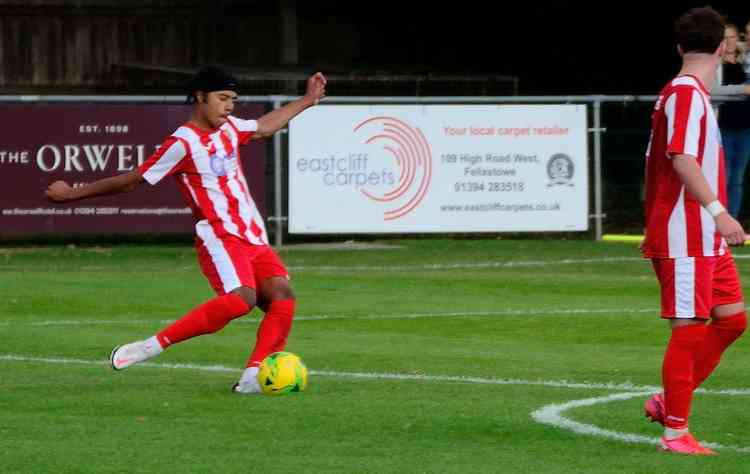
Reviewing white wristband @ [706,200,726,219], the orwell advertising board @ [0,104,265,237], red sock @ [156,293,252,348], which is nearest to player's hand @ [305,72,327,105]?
red sock @ [156,293,252,348]

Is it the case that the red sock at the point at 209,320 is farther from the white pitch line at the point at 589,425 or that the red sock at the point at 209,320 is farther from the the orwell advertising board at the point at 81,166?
the the orwell advertising board at the point at 81,166

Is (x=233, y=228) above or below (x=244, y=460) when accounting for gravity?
above

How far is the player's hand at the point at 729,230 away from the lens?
7.60 metres

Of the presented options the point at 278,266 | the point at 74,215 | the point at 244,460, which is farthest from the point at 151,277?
the point at 244,460

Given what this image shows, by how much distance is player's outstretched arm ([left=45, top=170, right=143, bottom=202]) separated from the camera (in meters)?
10.1

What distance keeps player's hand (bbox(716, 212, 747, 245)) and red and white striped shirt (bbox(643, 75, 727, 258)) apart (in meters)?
0.22

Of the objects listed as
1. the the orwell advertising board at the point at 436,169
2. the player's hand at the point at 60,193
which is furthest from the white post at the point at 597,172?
the player's hand at the point at 60,193

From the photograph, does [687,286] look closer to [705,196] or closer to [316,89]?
[705,196]

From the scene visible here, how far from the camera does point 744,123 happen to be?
60.7ft

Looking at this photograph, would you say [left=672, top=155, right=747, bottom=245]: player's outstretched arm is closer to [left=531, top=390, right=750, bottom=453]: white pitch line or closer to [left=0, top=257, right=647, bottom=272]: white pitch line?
[left=531, top=390, right=750, bottom=453]: white pitch line

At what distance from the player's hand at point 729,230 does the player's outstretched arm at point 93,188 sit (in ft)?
11.7

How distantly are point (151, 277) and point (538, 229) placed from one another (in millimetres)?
5386

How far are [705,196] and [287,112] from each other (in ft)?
12.2

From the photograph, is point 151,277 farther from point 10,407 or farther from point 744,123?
point 10,407
